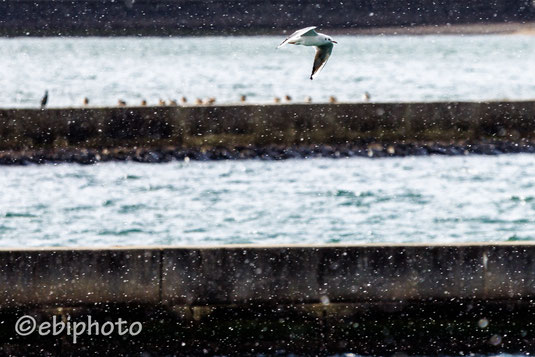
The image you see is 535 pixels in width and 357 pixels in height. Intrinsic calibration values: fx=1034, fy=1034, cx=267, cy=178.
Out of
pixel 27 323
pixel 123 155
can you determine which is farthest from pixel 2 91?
pixel 27 323

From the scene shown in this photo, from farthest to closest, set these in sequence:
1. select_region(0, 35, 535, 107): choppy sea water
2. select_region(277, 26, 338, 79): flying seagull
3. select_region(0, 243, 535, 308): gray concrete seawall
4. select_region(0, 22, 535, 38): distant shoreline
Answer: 1. select_region(0, 22, 535, 38): distant shoreline
2. select_region(0, 35, 535, 107): choppy sea water
3. select_region(0, 243, 535, 308): gray concrete seawall
4. select_region(277, 26, 338, 79): flying seagull

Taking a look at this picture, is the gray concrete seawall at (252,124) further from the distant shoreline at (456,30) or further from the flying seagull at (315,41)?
the distant shoreline at (456,30)

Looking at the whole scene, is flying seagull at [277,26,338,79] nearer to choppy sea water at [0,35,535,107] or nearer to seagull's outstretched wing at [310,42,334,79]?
seagull's outstretched wing at [310,42,334,79]

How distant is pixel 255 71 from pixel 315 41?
5348 centimetres

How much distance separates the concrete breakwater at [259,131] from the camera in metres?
20.2

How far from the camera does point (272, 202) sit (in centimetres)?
1852

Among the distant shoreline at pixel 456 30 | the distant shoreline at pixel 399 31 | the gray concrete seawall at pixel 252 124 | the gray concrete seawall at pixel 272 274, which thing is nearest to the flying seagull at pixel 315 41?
the gray concrete seawall at pixel 272 274

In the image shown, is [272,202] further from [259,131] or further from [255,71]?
[255,71]

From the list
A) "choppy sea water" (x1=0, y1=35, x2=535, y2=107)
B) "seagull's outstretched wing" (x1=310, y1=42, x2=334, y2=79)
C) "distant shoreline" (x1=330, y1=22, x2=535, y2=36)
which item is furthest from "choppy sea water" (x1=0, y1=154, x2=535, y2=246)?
"distant shoreline" (x1=330, y1=22, x2=535, y2=36)

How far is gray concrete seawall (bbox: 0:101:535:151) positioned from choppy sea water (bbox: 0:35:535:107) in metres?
13.8

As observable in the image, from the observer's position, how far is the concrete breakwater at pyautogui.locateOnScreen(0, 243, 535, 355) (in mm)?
8570

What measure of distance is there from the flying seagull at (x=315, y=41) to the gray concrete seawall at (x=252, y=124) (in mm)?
11920

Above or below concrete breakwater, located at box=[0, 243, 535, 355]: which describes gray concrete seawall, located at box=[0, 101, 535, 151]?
below

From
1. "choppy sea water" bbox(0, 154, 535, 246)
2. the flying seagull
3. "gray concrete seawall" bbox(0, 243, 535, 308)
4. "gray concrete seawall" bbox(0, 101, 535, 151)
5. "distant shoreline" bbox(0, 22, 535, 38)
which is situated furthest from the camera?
"distant shoreline" bbox(0, 22, 535, 38)
